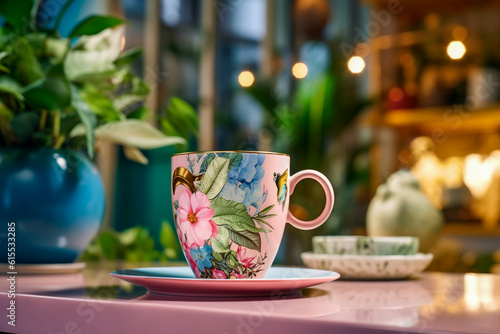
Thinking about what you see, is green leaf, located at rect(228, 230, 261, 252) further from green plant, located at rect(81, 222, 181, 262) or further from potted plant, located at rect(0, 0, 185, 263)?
green plant, located at rect(81, 222, 181, 262)

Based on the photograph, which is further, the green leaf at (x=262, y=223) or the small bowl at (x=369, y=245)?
the small bowl at (x=369, y=245)

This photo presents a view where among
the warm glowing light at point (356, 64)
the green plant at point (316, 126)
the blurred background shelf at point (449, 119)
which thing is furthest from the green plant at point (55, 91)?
the warm glowing light at point (356, 64)

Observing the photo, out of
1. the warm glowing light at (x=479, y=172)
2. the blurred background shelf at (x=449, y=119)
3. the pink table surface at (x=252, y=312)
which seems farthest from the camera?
the warm glowing light at (x=479, y=172)

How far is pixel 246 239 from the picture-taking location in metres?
0.52

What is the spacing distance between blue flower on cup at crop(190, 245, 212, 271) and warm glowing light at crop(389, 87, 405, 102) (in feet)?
9.51

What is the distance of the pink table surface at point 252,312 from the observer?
1.11 feet

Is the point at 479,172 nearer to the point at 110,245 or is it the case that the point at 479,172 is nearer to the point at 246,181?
the point at 110,245

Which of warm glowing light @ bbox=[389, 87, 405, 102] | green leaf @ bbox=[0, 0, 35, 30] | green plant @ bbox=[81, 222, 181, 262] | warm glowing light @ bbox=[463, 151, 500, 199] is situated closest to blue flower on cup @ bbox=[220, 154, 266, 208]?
green leaf @ bbox=[0, 0, 35, 30]

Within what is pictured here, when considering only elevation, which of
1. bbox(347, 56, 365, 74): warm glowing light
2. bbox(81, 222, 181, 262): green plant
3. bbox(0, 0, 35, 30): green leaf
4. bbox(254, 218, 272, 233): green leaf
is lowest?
bbox(81, 222, 181, 262): green plant

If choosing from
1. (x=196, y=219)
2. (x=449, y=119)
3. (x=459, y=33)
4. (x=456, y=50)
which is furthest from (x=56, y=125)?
(x=459, y=33)

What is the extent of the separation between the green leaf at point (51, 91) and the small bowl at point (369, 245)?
1.26ft

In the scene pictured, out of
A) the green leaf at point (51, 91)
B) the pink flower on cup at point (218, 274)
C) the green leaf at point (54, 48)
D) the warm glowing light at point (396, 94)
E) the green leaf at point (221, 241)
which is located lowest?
the pink flower on cup at point (218, 274)

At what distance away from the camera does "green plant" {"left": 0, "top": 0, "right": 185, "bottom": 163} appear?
710mm

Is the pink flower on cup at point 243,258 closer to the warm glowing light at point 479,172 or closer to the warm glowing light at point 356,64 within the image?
the warm glowing light at point 479,172
